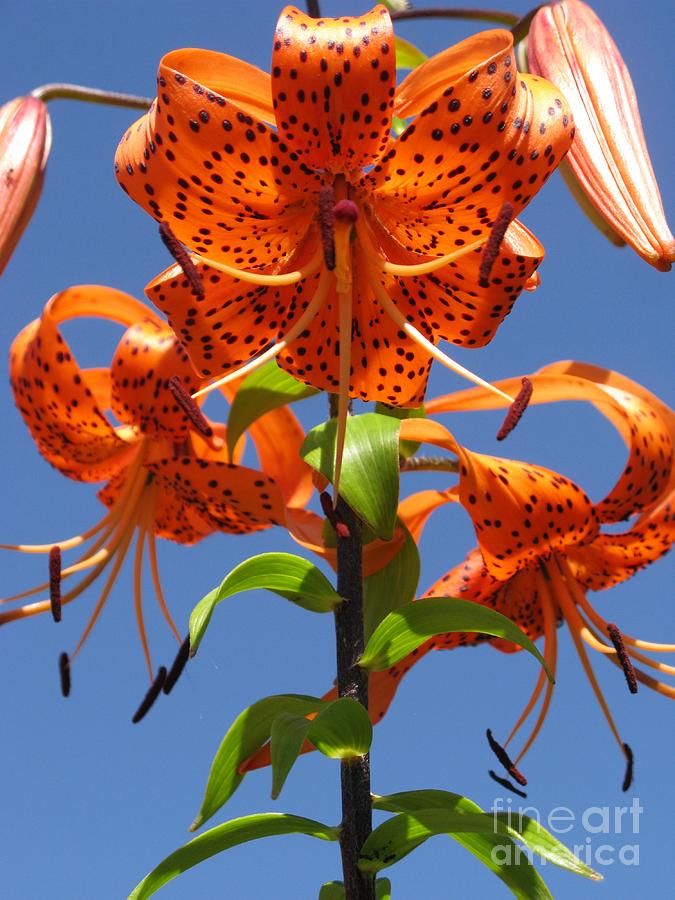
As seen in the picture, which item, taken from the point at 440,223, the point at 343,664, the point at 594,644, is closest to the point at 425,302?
the point at 440,223

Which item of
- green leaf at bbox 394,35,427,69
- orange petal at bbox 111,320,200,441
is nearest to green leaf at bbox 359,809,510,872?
orange petal at bbox 111,320,200,441

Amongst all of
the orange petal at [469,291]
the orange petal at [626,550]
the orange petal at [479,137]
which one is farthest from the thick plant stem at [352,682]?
the orange petal at [626,550]

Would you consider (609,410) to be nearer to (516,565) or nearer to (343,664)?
(516,565)

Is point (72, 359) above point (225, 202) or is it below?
below

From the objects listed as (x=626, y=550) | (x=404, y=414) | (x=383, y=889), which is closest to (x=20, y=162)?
(x=404, y=414)

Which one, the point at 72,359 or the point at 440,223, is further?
the point at 72,359

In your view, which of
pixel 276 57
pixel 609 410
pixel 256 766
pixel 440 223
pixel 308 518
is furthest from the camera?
pixel 609 410

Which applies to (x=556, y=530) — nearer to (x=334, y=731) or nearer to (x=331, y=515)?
(x=331, y=515)

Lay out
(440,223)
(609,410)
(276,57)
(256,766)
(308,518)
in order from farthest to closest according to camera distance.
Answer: (609,410) → (308,518) → (440,223) → (256,766) → (276,57)
